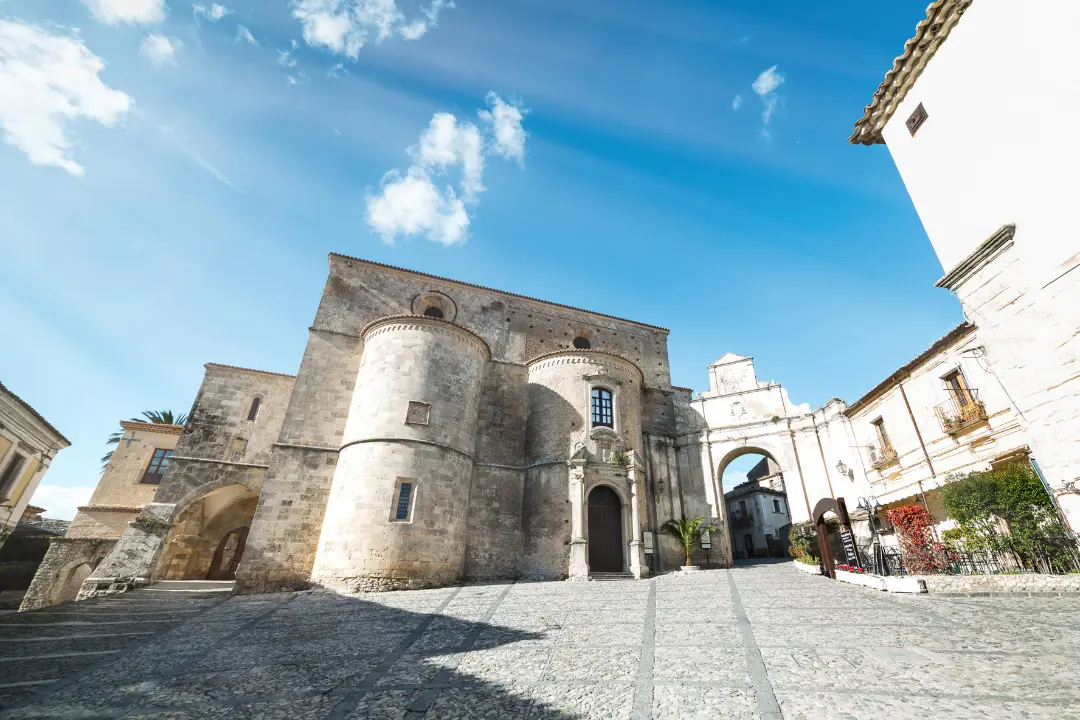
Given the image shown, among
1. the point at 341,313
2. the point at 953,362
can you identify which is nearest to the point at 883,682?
the point at 953,362

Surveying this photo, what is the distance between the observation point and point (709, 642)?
6.37 meters

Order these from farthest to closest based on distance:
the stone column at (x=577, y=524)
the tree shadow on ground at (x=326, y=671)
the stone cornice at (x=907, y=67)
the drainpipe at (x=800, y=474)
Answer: the drainpipe at (x=800, y=474), the stone column at (x=577, y=524), the stone cornice at (x=907, y=67), the tree shadow on ground at (x=326, y=671)

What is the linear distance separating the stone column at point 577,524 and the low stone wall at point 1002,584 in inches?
346

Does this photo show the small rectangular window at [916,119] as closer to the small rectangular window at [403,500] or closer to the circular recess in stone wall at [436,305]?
the small rectangular window at [403,500]

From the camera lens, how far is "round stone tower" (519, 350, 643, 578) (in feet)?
50.9

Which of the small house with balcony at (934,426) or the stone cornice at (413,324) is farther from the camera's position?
the stone cornice at (413,324)

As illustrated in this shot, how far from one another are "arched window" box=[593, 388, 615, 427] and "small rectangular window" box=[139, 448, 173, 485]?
19.1 metres

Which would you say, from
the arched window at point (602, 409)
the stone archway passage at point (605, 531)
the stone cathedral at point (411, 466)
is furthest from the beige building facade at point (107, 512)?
the arched window at point (602, 409)

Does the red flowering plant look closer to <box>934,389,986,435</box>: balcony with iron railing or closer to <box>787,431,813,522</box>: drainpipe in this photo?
<box>934,389,986,435</box>: balcony with iron railing

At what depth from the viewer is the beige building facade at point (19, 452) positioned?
15414 mm

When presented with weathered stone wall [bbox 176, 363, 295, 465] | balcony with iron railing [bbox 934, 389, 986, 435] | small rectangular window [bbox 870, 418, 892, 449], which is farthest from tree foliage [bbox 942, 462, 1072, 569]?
weathered stone wall [bbox 176, 363, 295, 465]

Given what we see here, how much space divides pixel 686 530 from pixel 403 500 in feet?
34.4

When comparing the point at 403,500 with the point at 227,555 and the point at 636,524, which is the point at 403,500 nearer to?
the point at 636,524

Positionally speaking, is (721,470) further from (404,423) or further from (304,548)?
(304,548)
